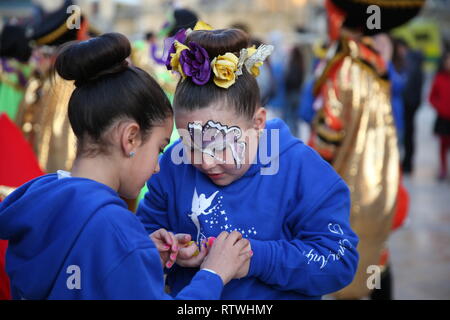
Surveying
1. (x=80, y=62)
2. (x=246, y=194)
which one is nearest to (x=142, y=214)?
(x=246, y=194)

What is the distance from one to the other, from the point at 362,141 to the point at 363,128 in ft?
0.24

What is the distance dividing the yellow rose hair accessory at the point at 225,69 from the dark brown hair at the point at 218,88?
31 millimetres

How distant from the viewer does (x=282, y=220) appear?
1748mm

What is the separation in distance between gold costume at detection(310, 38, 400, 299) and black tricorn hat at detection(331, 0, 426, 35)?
0.39ft

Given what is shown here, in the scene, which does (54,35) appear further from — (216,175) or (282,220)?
(282,220)

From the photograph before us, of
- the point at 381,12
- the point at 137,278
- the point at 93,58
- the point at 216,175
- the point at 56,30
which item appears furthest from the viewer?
the point at 56,30

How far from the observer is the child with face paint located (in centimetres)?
166

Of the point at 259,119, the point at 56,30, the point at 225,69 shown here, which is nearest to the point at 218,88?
the point at 225,69

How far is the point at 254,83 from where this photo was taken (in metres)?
1.73

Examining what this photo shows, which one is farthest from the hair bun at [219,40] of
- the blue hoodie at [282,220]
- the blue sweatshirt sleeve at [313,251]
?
the blue sweatshirt sleeve at [313,251]

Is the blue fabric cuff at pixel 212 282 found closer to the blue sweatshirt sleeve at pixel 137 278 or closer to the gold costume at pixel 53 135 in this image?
the blue sweatshirt sleeve at pixel 137 278

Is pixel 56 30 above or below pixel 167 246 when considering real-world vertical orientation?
above

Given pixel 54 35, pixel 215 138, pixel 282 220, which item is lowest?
pixel 282 220

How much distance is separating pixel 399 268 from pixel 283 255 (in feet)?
10.3
